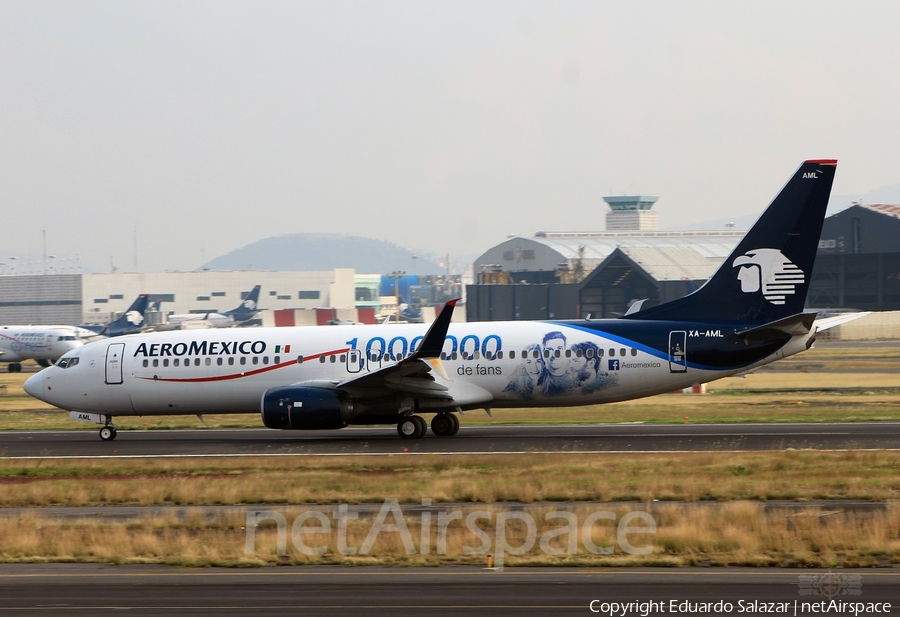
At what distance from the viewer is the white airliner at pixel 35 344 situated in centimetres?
7181

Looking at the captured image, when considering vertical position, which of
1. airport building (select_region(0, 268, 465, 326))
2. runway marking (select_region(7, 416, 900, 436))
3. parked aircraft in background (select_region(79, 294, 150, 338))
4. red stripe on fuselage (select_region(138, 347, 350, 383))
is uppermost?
airport building (select_region(0, 268, 465, 326))

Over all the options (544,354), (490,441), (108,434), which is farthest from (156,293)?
(490,441)

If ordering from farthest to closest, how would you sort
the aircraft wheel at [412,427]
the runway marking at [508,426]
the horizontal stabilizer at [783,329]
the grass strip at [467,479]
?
the runway marking at [508,426] → the aircraft wheel at [412,427] → the horizontal stabilizer at [783,329] → the grass strip at [467,479]

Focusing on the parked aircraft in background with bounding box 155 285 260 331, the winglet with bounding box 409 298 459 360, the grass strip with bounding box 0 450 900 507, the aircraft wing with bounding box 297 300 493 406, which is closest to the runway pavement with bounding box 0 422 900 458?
the aircraft wing with bounding box 297 300 493 406

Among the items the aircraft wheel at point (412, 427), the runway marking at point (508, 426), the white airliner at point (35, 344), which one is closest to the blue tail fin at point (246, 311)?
the white airliner at point (35, 344)

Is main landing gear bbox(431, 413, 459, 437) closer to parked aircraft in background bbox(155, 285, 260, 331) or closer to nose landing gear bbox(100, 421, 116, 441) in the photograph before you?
nose landing gear bbox(100, 421, 116, 441)

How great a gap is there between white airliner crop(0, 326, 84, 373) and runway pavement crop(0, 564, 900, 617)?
62237 mm

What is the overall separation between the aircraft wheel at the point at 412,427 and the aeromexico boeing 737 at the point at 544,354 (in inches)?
1.3

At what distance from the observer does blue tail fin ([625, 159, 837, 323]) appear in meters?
28.6

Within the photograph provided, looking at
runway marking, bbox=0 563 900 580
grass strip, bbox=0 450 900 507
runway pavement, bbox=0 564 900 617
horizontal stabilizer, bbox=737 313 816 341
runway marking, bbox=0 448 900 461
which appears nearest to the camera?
runway pavement, bbox=0 564 900 617

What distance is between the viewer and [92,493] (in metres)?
20.7

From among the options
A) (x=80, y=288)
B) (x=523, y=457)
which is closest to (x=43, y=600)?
(x=523, y=457)

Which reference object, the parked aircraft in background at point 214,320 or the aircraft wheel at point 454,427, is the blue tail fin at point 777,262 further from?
the parked aircraft in background at point 214,320

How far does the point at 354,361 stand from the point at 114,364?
25.2 ft
